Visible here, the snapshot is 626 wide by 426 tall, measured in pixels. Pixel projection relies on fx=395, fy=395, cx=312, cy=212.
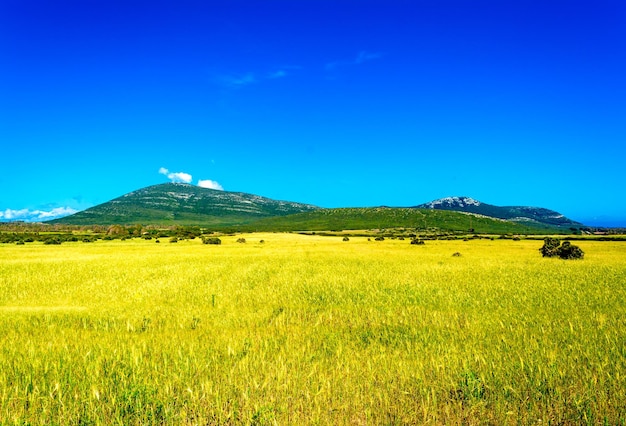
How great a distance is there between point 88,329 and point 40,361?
354 cm

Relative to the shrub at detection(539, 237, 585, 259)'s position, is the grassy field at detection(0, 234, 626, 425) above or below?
below

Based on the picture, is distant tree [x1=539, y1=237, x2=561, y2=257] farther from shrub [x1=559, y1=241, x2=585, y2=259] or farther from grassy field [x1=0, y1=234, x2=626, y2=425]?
grassy field [x1=0, y1=234, x2=626, y2=425]

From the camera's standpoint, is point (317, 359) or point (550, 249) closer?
point (317, 359)

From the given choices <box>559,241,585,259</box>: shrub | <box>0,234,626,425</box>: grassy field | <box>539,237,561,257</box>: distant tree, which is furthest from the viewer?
<box>539,237,561,257</box>: distant tree

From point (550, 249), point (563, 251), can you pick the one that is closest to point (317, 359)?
point (563, 251)

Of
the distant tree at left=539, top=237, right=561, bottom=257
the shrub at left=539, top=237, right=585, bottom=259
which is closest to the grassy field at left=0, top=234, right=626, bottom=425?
the shrub at left=539, top=237, right=585, bottom=259

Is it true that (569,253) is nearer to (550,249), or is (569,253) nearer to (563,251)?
(563,251)

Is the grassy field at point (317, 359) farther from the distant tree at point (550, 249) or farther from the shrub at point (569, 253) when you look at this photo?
the distant tree at point (550, 249)

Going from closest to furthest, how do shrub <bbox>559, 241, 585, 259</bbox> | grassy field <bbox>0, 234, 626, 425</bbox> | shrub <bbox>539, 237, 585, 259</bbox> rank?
1. grassy field <bbox>0, 234, 626, 425</bbox>
2. shrub <bbox>559, 241, 585, 259</bbox>
3. shrub <bbox>539, 237, 585, 259</bbox>

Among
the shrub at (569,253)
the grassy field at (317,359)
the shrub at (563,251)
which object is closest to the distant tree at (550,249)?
the shrub at (563,251)

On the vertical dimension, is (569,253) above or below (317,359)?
above

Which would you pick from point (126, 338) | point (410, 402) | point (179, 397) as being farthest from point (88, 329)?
point (410, 402)

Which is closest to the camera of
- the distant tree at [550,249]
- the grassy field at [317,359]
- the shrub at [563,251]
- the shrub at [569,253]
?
the grassy field at [317,359]

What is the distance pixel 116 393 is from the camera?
624 cm
